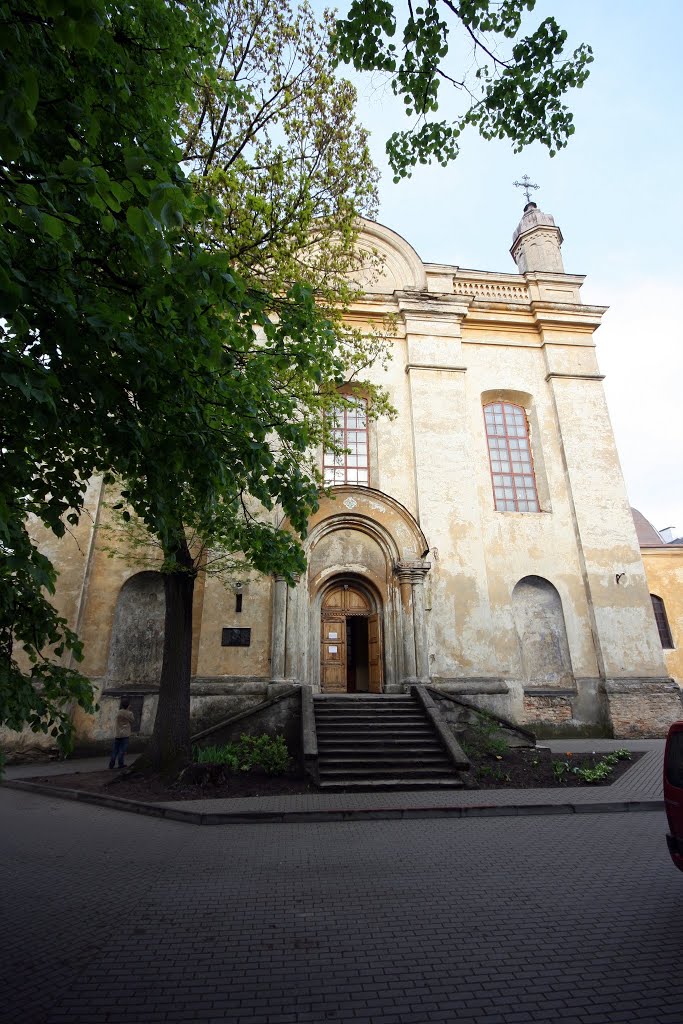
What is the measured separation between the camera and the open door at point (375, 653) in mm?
14461

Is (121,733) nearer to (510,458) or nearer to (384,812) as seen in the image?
(384,812)

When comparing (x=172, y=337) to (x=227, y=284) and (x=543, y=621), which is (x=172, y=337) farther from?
(x=543, y=621)

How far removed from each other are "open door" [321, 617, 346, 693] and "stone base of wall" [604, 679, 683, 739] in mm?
7156

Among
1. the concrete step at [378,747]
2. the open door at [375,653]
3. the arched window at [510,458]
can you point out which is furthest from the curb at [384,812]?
the arched window at [510,458]

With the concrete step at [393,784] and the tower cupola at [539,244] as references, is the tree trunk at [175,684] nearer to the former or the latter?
the concrete step at [393,784]

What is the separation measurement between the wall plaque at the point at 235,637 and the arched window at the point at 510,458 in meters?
8.72

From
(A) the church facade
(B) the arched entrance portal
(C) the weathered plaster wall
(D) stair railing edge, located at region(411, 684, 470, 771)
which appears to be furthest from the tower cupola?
(D) stair railing edge, located at region(411, 684, 470, 771)

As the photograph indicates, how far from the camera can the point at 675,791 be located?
14.4ft

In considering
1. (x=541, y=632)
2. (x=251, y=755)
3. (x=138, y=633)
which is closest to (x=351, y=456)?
(x=541, y=632)

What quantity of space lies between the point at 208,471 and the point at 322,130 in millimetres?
7368

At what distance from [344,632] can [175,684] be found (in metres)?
6.06

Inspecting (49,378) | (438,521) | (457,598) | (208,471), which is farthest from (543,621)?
(49,378)

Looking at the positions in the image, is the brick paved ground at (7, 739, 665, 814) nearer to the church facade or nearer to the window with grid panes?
the church facade

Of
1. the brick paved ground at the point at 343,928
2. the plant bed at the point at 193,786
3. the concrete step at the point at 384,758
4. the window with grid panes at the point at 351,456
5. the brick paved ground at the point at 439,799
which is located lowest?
the brick paved ground at the point at 343,928
